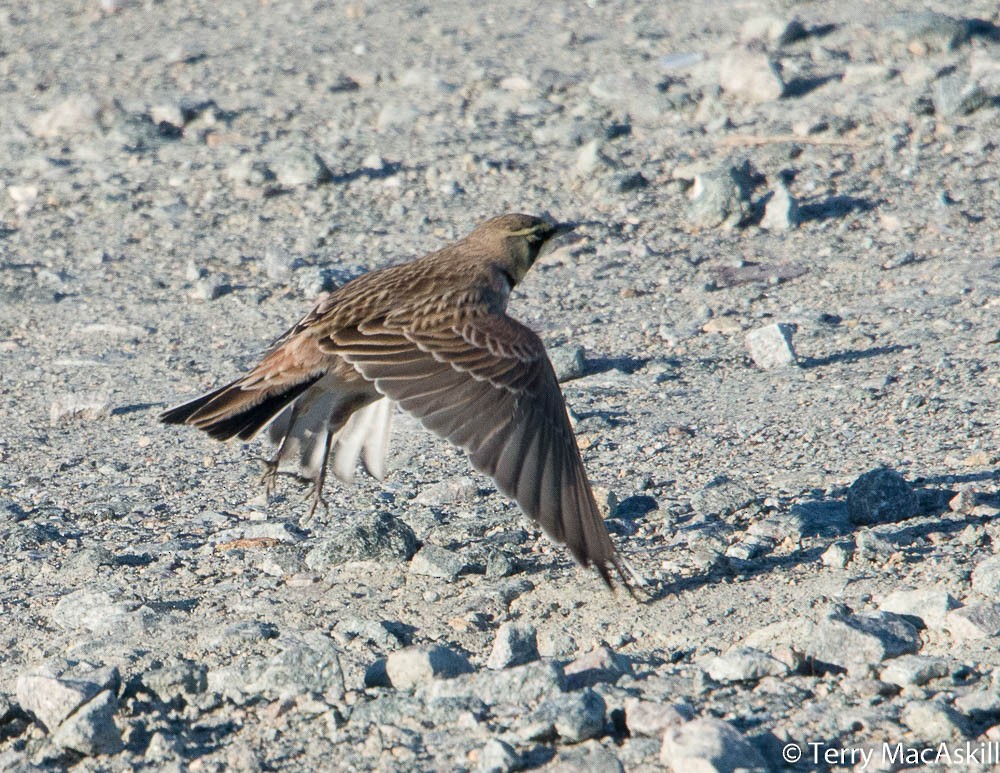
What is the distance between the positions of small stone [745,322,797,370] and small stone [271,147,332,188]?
136 inches

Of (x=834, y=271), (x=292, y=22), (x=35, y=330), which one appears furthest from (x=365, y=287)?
(x=292, y=22)

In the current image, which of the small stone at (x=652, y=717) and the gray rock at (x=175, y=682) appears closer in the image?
the small stone at (x=652, y=717)

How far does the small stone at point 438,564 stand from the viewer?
5.14 m

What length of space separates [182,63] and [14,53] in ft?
5.82

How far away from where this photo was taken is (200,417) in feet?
17.6

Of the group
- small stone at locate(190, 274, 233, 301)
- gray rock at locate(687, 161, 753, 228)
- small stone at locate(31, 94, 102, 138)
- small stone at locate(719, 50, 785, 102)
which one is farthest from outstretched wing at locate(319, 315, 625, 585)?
small stone at locate(31, 94, 102, 138)

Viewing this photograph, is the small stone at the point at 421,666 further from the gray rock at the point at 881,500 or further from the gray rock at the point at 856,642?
the gray rock at the point at 881,500

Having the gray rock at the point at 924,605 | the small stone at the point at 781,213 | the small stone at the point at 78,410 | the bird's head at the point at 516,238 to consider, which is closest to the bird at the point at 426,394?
the bird's head at the point at 516,238

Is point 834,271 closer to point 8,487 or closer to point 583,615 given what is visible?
point 583,615

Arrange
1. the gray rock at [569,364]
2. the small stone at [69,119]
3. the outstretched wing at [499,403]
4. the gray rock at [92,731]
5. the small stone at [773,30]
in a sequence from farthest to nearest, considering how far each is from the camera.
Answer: the small stone at [773,30], the small stone at [69,119], the gray rock at [569,364], the outstretched wing at [499,403], the gray rock at [92,731]

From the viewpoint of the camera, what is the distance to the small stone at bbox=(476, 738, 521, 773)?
12.5 feet

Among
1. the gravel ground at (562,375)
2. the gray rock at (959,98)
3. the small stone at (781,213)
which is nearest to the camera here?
the gravel ground at (562,375)

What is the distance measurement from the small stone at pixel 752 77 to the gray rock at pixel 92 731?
744cm

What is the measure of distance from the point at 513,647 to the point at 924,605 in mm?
1270
